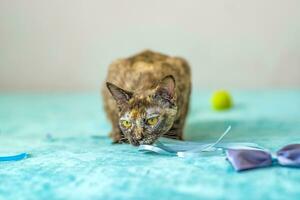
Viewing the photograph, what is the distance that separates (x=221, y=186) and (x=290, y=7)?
232 centimetres

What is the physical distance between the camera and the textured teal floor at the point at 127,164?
1125mm

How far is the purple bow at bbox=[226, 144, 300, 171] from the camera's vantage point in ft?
4.07

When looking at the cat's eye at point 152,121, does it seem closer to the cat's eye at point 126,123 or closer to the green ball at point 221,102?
the cat's eye at point 126,123

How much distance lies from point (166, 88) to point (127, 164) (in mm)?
284

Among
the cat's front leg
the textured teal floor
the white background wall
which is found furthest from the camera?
the white background wall

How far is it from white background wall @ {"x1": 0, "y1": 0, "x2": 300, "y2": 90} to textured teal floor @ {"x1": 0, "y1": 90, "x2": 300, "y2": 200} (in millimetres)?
799

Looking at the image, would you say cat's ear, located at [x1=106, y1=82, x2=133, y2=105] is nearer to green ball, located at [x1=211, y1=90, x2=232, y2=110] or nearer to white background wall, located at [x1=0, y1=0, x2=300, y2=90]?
green ball, located at [x1=211, y1=90, x2=232, y2=110]

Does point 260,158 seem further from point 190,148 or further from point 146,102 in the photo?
point 146,102

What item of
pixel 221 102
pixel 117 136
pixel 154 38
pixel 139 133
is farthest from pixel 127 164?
pixel 154 38

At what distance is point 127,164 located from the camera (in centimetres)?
136

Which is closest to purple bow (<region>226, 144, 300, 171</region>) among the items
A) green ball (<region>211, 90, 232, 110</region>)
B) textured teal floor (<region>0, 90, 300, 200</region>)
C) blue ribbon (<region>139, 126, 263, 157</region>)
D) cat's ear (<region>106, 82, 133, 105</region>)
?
textured teal floor (<region>0, 90, 300, 200</region>)

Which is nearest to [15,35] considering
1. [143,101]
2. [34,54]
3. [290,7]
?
[34,54]

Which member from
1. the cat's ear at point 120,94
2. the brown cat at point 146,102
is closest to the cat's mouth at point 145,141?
the brown cat at point 146,102

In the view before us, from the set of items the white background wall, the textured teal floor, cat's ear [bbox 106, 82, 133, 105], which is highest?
the white background wall
